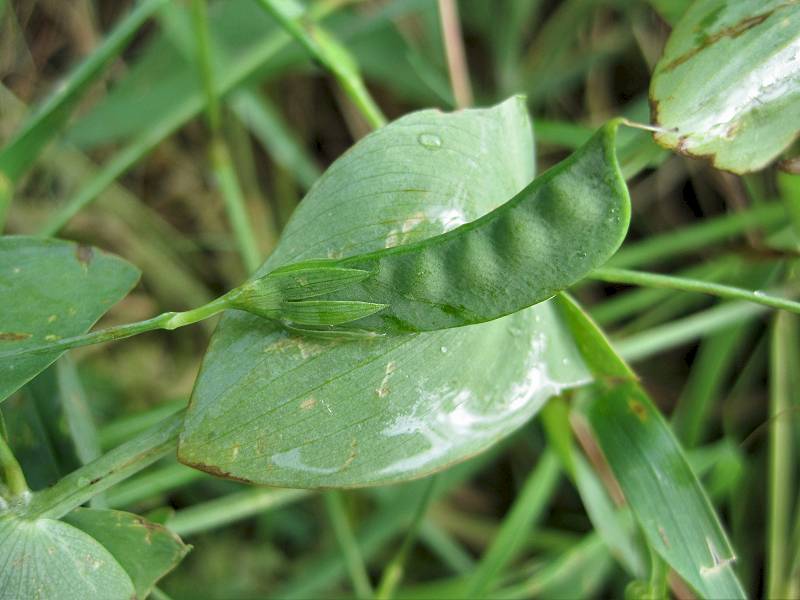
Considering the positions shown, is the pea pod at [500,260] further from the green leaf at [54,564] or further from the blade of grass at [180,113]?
the blade of grass at [180,113]

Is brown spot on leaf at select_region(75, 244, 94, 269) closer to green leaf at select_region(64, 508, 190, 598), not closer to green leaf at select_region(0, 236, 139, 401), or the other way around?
green leaf at select_region(0, 236, 139, 401)

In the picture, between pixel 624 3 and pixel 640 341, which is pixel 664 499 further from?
pixel 624 3

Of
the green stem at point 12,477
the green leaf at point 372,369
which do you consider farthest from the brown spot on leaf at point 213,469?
the green stem at point 12,477

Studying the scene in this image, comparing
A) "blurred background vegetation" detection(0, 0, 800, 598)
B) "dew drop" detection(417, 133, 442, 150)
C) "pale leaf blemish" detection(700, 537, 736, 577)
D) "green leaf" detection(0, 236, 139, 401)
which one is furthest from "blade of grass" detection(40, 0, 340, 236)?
"pale leaf blemish" detection(700, 537, 736, 577)

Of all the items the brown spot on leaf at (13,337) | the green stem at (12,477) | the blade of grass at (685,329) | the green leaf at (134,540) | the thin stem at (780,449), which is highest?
the brown spot on leaf at (13,337)

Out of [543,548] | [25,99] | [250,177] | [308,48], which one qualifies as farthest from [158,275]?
[543,548]

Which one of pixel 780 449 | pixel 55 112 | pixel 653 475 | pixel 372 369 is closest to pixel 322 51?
pixel 55 112

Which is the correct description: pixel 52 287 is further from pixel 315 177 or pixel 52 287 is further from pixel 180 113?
pixel 315 177
